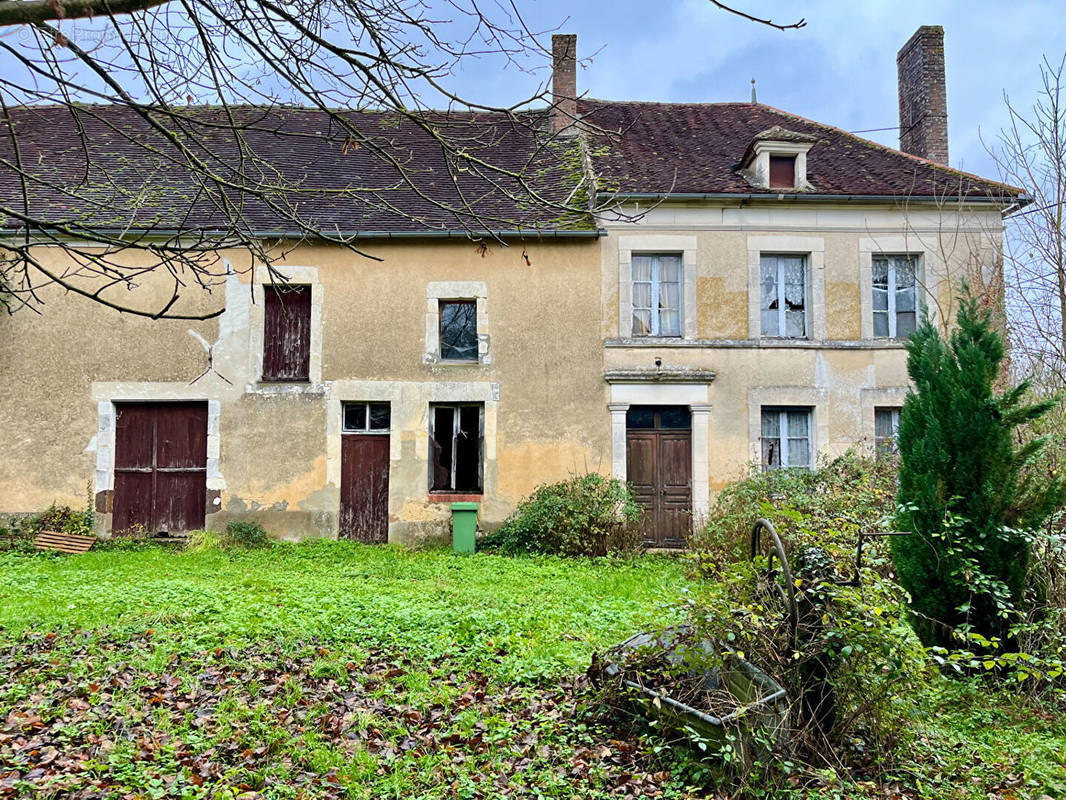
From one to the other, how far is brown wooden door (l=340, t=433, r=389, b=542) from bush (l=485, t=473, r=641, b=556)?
2.05 metres

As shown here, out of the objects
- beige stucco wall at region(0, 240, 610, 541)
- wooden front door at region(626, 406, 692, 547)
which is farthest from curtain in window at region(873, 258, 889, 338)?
beige stucco wall at region(0, 240, 610, 541)

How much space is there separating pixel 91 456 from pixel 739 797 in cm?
1158

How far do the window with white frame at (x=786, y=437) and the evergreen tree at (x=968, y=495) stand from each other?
252 inches

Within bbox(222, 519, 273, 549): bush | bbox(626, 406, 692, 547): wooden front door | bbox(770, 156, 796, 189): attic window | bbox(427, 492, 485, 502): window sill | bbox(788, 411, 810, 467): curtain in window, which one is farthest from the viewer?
bbox(770, 156, 796, 189): attic window

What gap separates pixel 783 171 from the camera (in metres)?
13.3

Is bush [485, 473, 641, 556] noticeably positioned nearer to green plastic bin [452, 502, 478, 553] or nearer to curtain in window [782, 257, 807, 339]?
green plastic bin [452, 502, 478, 553]

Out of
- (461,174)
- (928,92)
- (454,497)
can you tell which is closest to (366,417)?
(454,497)

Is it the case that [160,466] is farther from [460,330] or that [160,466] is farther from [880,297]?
[880,297]

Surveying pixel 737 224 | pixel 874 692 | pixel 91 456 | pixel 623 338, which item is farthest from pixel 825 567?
pixel 91 456

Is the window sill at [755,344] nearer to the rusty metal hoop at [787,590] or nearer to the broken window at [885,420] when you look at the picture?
the broken window at [885,420]

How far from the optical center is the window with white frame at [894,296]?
42.9ft

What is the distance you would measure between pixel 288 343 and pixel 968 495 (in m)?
10.0

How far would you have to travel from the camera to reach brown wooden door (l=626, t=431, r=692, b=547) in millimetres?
12617

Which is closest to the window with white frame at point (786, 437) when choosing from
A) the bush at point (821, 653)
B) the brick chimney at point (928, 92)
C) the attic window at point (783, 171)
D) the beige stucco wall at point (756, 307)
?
the beige stucco wall at point (756, 307)
